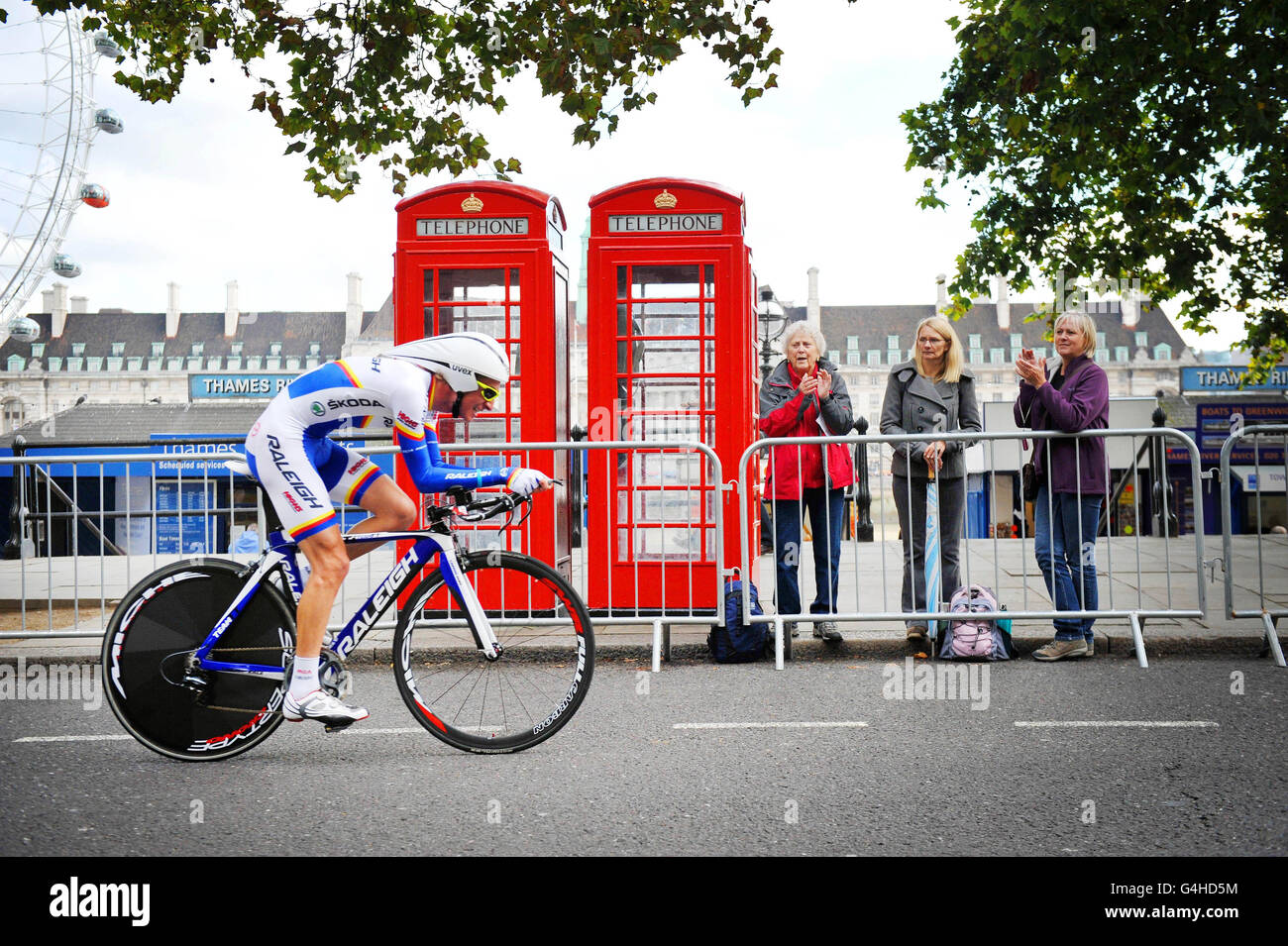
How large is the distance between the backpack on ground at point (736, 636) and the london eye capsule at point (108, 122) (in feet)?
78.6

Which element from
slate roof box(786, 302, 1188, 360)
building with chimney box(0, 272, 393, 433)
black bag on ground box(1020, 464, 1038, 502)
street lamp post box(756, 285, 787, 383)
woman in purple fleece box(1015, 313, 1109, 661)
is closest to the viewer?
woman in purple fleece box(1015, 313, 1109, 661)

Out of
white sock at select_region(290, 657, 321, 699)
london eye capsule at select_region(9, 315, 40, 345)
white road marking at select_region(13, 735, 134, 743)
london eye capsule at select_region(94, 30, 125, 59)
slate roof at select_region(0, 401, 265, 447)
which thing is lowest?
white road marking at select_region(13, 735, 134, 743)

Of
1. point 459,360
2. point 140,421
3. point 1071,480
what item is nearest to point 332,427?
point 459,360

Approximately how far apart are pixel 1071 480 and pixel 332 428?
4.28 m

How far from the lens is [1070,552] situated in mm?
6355

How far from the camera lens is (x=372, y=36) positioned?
1184cm

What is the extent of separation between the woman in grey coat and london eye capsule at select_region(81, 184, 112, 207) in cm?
2458

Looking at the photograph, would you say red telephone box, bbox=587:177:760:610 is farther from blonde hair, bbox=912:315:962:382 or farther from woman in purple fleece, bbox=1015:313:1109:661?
woman in purple fleece, bbox=1015:313:1109:661

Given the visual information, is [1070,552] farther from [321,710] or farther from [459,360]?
[321,710]

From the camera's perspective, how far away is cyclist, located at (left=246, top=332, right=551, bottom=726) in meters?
3.97

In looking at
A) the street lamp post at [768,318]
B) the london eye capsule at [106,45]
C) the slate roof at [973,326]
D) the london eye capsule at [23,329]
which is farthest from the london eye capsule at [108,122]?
the slate roof at [973,326]

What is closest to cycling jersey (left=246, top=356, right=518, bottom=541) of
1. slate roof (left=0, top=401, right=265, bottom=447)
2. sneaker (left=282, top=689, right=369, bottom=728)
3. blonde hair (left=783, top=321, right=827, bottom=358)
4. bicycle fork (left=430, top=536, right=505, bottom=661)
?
bicycle fork (left=430, top=536, right=505, bottom=661)

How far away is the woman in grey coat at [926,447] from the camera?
259 inches
